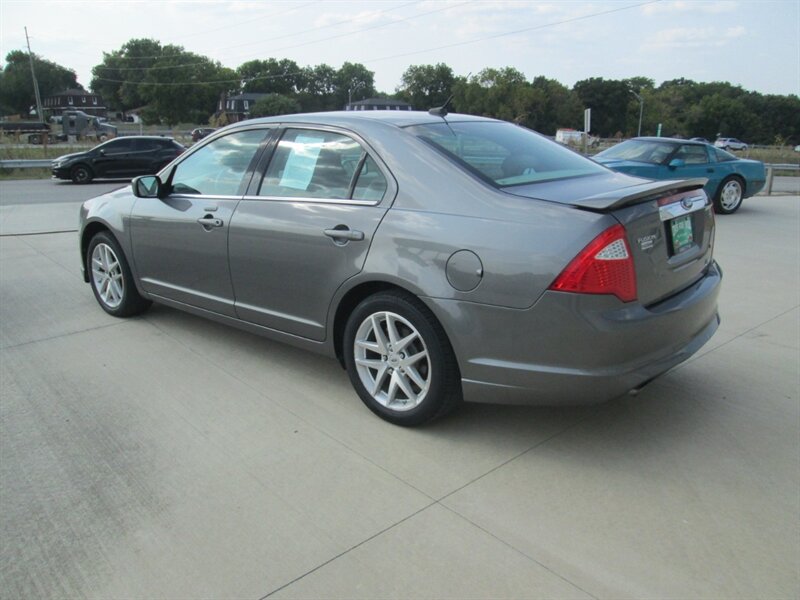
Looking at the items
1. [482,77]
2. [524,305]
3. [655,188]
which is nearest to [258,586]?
[524,305]

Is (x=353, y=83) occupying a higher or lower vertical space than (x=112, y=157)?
higher

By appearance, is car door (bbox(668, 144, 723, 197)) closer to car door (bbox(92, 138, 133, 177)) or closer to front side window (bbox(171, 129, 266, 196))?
front side window (bbox(171, 129, 266, 196))

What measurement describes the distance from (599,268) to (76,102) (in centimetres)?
14078

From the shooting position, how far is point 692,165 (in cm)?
1202

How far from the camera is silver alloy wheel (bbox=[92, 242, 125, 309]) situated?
17.2 ft

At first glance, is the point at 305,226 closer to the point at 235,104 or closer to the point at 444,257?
the point at 444,257

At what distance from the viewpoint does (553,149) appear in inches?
158

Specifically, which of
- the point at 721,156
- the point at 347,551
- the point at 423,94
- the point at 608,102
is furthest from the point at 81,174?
the point at 608,102

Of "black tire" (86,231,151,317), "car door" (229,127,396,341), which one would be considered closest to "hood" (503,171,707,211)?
"car door" (229,127,396,341)

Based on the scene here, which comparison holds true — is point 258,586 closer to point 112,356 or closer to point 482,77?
point 112,356

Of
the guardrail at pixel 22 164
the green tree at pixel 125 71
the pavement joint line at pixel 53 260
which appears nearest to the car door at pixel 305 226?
the pavement joint line at pixel 53 260

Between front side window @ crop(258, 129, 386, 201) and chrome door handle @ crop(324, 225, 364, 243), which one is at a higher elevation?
front side window @ crop(258, 129, 386, 201)

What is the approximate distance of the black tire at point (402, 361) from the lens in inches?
124

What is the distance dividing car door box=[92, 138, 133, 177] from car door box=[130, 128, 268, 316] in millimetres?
16971
